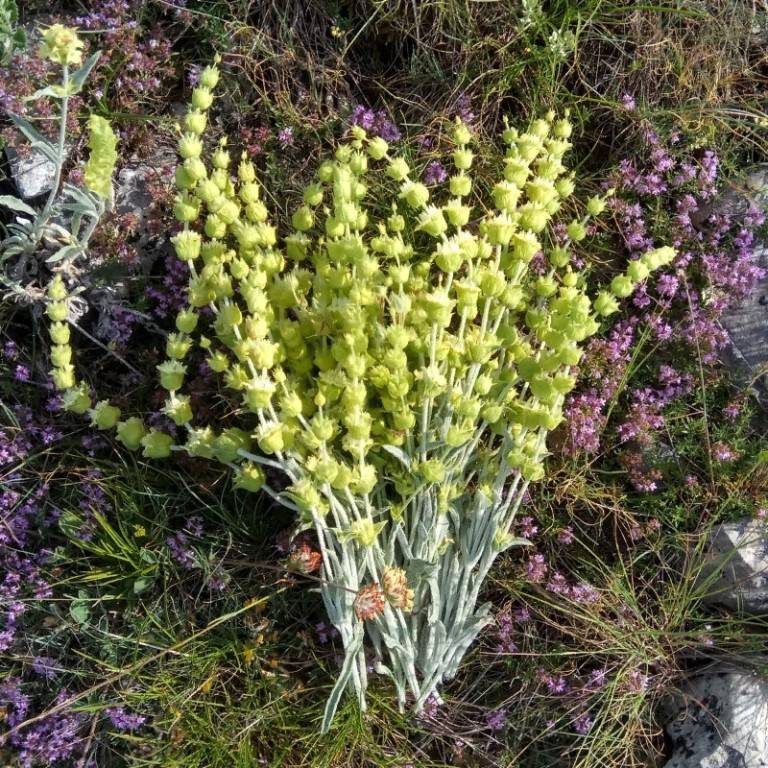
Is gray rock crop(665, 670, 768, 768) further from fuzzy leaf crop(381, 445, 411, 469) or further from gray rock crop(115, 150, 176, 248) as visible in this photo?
gray rock crop(115, 150, 176, 248)

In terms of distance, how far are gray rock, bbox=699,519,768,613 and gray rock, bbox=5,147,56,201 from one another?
194 centimetres

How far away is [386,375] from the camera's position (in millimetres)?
1452

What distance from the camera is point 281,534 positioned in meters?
1.85

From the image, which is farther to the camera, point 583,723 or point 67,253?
point 583,723

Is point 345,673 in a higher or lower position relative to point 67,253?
lower

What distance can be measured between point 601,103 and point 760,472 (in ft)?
3.43

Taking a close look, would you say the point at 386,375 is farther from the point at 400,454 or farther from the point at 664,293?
the point at 664,293

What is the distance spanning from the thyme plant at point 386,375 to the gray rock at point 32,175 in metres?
0.39

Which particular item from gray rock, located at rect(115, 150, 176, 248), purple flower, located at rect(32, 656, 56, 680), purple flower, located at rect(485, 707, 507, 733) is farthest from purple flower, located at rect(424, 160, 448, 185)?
purple flower, located at rect(32, 656, 56, 680)

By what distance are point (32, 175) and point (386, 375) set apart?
3.79 ft

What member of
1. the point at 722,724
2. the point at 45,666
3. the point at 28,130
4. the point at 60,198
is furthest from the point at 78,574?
the point at 722,724

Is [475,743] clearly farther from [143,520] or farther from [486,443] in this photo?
[143,520]

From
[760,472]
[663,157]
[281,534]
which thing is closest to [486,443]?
[281,534]

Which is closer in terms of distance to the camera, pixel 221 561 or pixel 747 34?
pixel 221 561
